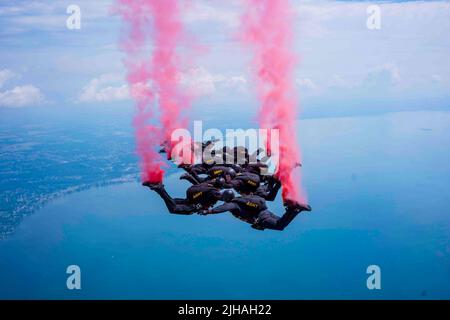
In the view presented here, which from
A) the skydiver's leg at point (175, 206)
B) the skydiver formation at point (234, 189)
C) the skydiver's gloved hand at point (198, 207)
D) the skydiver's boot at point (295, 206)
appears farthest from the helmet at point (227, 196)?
the skydiver's boot at point (295, 206)

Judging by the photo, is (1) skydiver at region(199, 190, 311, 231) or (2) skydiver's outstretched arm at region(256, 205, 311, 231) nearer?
(2) skydiver's outstretched arm at region(256, 205, 311, 231)

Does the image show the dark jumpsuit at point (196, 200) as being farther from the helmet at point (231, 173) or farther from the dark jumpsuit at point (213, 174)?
the helmet at point (231, 173)

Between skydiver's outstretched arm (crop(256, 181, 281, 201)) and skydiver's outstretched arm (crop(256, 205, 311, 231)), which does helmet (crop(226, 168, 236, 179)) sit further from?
skydiver's outstretched arm (crop(256, 205, 311, 231))

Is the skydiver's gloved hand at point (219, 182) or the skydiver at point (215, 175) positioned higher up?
the skydiver at point (215, 175)

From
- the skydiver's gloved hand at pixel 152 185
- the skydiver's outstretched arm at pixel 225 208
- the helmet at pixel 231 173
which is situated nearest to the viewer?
the skydiver's outstretched arm at pixel 225 208

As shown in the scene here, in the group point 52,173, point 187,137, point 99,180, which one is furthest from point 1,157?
point 187,137

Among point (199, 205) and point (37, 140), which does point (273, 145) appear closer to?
point (199, 205)

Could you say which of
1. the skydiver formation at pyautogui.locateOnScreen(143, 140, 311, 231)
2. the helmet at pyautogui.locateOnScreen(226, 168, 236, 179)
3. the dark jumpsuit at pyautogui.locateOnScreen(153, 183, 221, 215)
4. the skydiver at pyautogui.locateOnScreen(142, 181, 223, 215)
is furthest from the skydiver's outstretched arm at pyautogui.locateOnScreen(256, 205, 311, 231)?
the helmet at pyautogui.locateOnScreen(226, 168, 236, 179)

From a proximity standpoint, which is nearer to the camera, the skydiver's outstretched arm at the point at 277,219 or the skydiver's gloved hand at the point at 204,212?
the skydiver's outstretched arm at the point at 277,219

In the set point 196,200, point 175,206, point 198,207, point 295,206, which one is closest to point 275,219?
point 295,206
